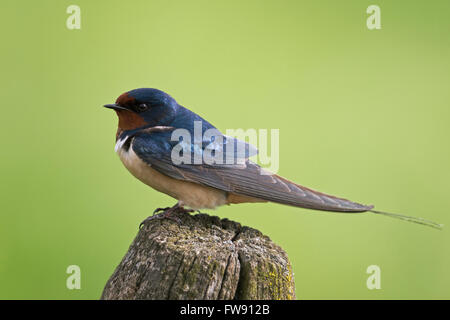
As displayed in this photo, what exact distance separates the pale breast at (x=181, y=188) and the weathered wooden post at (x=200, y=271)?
80 centimetres

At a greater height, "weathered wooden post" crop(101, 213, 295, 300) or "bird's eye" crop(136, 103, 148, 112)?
"bird's eye" crop(136, 103, 148, 112)

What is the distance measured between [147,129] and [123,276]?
4.35ft

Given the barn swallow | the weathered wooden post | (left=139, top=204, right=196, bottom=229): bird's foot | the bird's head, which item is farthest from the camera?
the bird's head

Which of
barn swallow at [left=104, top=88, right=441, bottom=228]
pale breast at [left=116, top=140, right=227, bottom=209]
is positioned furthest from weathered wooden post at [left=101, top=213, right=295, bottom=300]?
pale breast at [left=116, top=140, right=227, bottom=209]

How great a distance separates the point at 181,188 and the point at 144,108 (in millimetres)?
557

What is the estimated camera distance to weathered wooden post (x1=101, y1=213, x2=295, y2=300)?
6.90 feet

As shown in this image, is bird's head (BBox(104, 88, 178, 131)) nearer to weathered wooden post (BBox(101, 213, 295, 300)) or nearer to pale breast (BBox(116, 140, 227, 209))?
pale breast (BBox(116, 140, 227, 209))

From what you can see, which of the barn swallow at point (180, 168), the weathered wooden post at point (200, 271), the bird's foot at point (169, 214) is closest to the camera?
the weathered wooden post at point (200, 271)

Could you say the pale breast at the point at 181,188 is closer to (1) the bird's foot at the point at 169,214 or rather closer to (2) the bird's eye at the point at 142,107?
(1) the bird's foot at the point at 169,214

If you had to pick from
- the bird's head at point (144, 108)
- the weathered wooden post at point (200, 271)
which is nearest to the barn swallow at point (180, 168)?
the bird's head at point (144, 108)

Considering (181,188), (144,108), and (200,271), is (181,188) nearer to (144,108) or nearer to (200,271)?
(144,108)

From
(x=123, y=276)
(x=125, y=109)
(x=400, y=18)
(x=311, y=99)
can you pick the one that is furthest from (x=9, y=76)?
(x=400, y=18)

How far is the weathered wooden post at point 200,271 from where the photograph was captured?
2.10 meters
